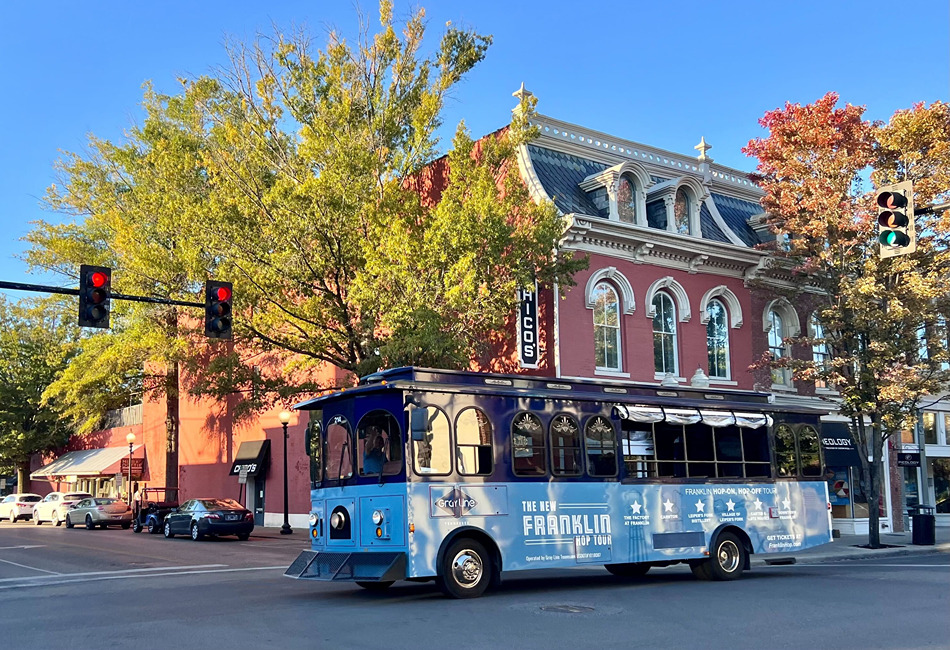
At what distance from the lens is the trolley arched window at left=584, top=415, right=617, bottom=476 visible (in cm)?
1450

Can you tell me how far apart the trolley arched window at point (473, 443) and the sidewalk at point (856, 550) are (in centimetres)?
940

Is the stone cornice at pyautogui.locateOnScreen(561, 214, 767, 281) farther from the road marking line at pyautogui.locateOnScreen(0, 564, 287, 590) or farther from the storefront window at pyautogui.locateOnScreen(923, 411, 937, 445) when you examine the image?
the road marking line at pyautogui.locateOnScreen(0, 564, 287, 590)

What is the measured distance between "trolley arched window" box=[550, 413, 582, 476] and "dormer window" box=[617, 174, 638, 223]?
13.9 metres

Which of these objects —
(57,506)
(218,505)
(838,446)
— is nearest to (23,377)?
(57,506)

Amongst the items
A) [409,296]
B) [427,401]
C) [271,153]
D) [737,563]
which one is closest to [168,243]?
[271,153]

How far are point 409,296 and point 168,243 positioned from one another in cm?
972

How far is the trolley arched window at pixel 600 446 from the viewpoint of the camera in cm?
1450

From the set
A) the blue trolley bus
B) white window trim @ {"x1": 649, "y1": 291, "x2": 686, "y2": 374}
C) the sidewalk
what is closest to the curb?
the sidewalk

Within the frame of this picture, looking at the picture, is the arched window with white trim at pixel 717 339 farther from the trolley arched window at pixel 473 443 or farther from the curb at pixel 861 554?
the trolley arched window at pixel 473 443

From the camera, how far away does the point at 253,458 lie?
3619 cm

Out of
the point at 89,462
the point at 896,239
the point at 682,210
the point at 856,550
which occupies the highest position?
the point at 682,210

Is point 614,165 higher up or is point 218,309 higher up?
point 614,165

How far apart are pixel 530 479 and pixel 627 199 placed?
→ 1549 centimetres

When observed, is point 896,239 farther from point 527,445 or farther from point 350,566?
point 350,566
